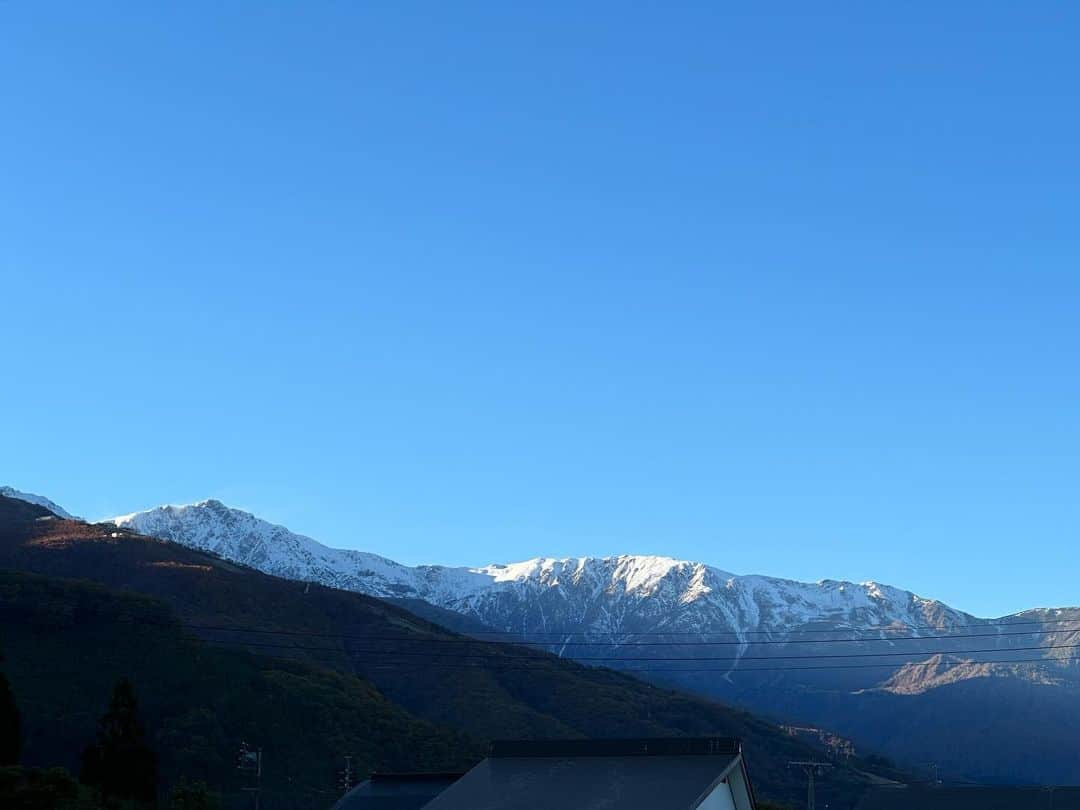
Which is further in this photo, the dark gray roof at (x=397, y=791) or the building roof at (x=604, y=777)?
the dark gray roof at (x=397, y=791)

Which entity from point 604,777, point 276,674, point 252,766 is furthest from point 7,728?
point 276,674

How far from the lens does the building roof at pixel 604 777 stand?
41.2 meters

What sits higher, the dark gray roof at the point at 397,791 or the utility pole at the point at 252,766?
the dark gray roof at the point at 397,791

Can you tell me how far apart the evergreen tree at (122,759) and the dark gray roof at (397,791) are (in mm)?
10860

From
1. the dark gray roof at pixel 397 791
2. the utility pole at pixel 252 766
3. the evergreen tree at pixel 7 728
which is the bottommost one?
the utility pole at pixel 252 766

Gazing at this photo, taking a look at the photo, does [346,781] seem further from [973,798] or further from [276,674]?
[973,798]

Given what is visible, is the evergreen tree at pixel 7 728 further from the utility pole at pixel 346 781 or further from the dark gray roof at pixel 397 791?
the utility pole at pixel 346 781

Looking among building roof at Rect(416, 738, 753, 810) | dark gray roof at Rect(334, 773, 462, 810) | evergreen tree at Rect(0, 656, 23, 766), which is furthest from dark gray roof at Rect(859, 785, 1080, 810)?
evergreen tree at Rect(0, 656, 23, 766)

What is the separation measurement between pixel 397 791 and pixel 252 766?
3067 centimetres

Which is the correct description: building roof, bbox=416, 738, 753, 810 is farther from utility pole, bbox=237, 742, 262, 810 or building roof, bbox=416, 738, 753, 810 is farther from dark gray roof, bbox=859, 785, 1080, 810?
dark gray roof, bbox=859, 785, 1080, 810

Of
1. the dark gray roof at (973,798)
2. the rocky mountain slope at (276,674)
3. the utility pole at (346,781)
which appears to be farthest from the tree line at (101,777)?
the dark gray roof at (973,798)

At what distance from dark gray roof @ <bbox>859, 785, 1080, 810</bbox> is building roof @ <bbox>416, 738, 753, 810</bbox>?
73.9 m

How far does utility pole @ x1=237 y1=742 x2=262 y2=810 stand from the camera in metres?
84.6

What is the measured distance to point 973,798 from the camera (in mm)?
117375
